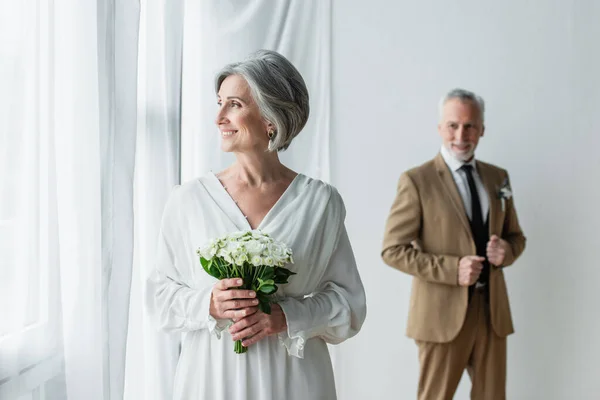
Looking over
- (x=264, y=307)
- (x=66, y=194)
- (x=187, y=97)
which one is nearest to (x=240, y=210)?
(x=264, y=307)

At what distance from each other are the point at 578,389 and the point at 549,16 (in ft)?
7.91

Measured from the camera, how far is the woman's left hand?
1.98m

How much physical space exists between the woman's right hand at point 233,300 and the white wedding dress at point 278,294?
1.9 inches

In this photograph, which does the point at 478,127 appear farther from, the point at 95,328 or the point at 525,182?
the point at 95,328

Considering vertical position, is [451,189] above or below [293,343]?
above

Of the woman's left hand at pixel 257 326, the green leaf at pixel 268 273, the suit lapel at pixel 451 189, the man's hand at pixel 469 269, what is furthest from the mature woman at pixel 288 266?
the suit lapel at pixel 451 189

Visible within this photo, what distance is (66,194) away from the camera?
199 cm

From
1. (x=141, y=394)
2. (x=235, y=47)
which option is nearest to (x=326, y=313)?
(x=141, y=394)

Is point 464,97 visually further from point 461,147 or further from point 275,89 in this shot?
point 275,89

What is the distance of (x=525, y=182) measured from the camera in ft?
15.3

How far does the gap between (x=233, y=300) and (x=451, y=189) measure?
2136 millimetres

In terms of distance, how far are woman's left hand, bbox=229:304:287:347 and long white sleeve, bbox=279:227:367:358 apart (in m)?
0.03

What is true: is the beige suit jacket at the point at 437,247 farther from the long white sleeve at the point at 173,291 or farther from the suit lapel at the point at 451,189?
the long white sleeve at the point at 173,291

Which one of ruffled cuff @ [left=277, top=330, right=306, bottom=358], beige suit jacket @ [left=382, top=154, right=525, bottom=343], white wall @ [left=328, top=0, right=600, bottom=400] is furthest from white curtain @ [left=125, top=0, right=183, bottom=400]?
white wall @ [left=328, top=0, right=600, bottom=400]
